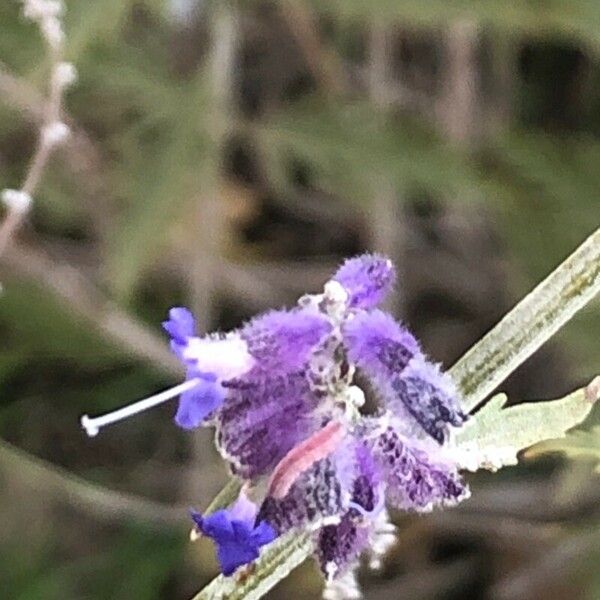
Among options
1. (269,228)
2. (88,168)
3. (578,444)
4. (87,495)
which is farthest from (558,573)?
(578,444)

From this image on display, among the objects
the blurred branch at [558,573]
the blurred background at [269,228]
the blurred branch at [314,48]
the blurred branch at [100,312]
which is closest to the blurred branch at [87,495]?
the blurred background at [269,228]

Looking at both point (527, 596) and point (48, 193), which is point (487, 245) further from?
point (48, 193)

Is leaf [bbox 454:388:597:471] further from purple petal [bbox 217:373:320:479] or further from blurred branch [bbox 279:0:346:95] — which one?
blurred branch [bbox 279:0:346:95]

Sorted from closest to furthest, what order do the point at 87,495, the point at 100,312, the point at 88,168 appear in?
the point at 87,495 < the point at 100,312 < the point at 88,168

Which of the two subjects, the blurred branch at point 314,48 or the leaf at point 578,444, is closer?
the leaf at point 578,444

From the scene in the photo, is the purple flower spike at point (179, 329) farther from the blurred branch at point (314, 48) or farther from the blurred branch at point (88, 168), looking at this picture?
the blurred branch at point (314, 48)

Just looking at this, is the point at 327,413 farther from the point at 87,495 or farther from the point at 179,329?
the point at 87,495

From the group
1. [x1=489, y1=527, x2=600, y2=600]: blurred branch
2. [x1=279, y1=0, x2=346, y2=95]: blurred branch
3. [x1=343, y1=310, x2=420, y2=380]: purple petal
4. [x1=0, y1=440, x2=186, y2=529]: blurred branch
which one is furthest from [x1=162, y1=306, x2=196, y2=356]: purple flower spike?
[x1=279, y1=0, x2=346, y2=95]: blurred branch
